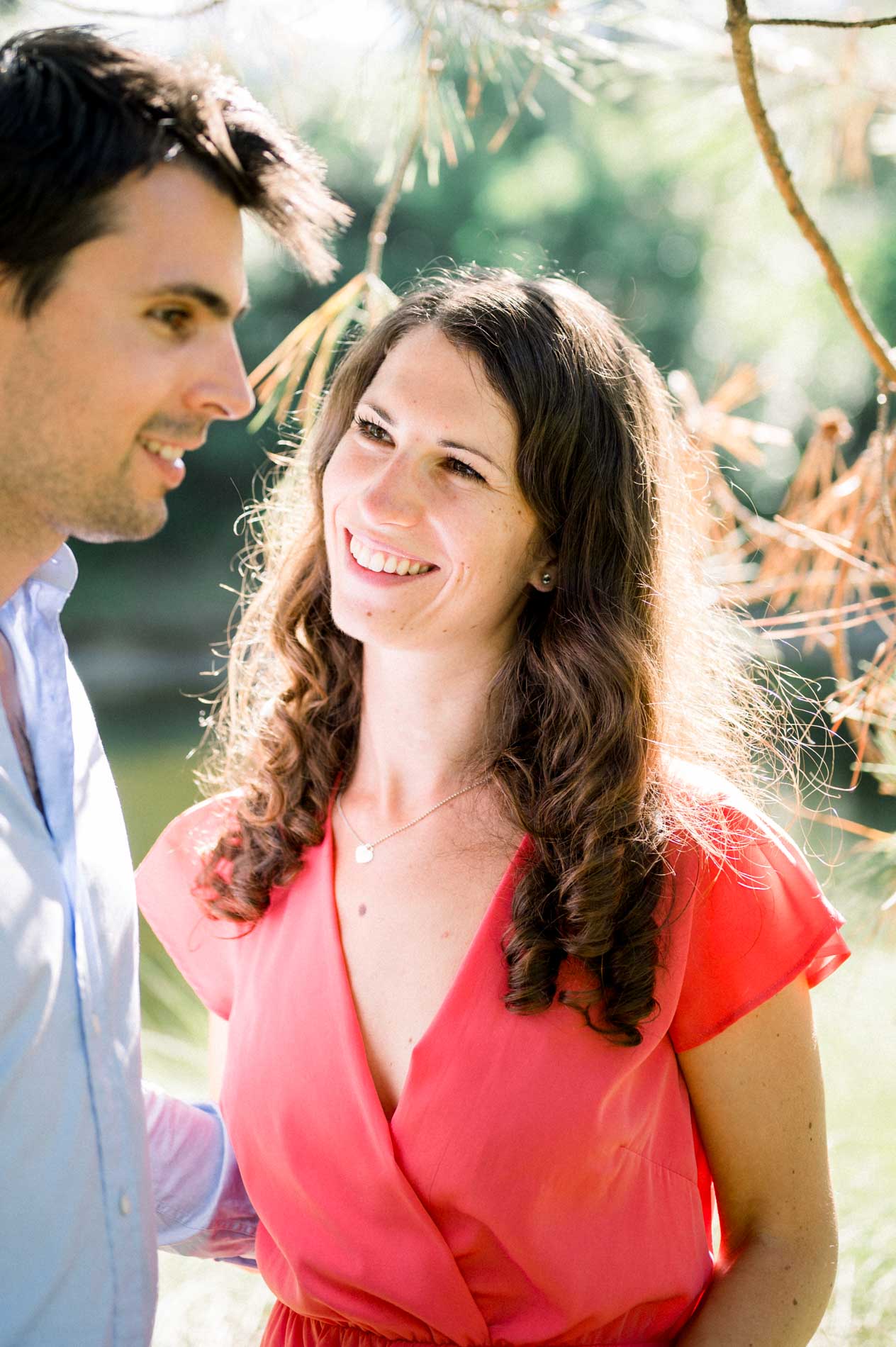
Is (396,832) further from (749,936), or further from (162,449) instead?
(162,449)

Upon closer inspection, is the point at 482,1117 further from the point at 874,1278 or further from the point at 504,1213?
the point at 874,1278

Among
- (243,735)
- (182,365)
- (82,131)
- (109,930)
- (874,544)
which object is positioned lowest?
(243,735)

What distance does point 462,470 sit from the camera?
1.49 meters

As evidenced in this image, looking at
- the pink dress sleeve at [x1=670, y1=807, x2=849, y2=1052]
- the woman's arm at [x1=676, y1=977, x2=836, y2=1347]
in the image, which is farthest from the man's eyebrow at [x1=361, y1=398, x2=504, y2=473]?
the woman's arm at [x1=676, y1=977, x2=836, y2=1347]

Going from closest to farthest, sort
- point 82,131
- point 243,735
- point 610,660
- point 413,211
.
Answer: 1. point 82,131
2. point 610,660
3. point 243,735
4. point 413,211

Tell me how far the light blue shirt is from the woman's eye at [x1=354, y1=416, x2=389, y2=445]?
0.40m

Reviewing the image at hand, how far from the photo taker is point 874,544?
1.69 m

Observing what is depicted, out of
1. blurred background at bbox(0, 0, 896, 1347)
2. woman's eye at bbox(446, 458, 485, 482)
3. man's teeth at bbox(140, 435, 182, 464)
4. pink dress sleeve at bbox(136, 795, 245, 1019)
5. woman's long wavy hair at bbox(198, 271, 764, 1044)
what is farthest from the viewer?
blurred background at bbox(0, 0, 896, 1347)

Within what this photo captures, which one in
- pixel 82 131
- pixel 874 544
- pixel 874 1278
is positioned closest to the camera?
pixel 82 131

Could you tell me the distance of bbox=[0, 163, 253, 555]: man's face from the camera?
119cm

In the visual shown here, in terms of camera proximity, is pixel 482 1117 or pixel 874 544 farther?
pixel 874 544

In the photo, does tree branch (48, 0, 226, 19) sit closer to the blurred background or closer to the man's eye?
the blurred background

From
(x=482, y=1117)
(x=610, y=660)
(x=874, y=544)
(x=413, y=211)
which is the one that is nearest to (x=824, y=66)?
(x=874, y=544)

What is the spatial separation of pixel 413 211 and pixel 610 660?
31.8 feet
